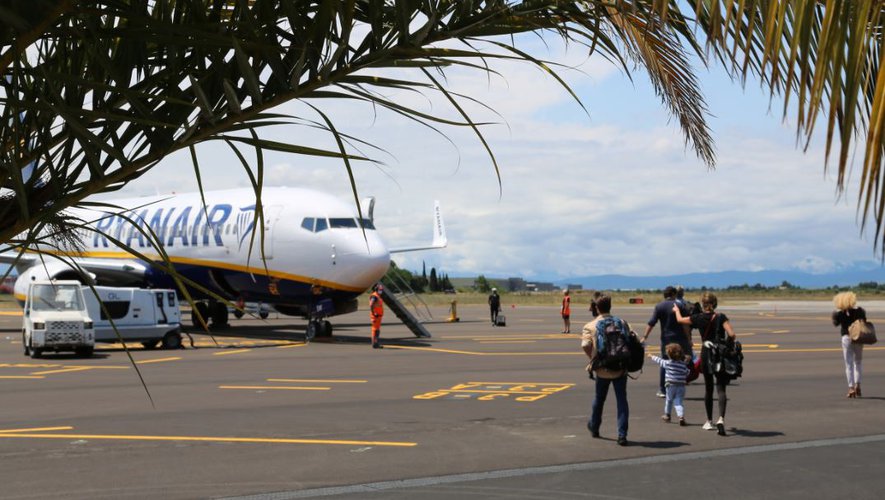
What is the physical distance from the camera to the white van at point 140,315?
25.1 m

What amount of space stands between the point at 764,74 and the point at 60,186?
6.87 feet

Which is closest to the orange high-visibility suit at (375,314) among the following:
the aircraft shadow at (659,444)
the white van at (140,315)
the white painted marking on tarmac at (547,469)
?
the white van at (140,315)

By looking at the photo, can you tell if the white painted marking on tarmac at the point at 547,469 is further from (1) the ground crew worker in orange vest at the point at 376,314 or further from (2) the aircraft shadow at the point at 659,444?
(1) the ground crew worker in orange vest at the point at 376,314

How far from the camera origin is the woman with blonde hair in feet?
49.9

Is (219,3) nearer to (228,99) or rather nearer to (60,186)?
(228,99)

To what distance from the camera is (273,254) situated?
27391 mm

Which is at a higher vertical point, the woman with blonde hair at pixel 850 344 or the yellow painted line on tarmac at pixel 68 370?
the woman with blonde hair at pixel 850 344

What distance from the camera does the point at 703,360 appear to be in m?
12.1

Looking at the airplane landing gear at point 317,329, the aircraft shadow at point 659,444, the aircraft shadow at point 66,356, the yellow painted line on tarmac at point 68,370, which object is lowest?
the aircraft shadow at point 659,444

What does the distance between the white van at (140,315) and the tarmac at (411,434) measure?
3.72 m

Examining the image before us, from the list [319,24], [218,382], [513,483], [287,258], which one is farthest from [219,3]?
[287,258]

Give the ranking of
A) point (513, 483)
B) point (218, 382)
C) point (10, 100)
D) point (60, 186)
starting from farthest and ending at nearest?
point (218, 382), point (513, 483), point (60, 186), point (10, 100)

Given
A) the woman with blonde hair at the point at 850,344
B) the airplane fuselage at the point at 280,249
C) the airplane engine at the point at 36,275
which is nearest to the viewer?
the woman with blonde hair at the point at 850,344

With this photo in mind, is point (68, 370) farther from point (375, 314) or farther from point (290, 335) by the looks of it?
point (290, 335)
